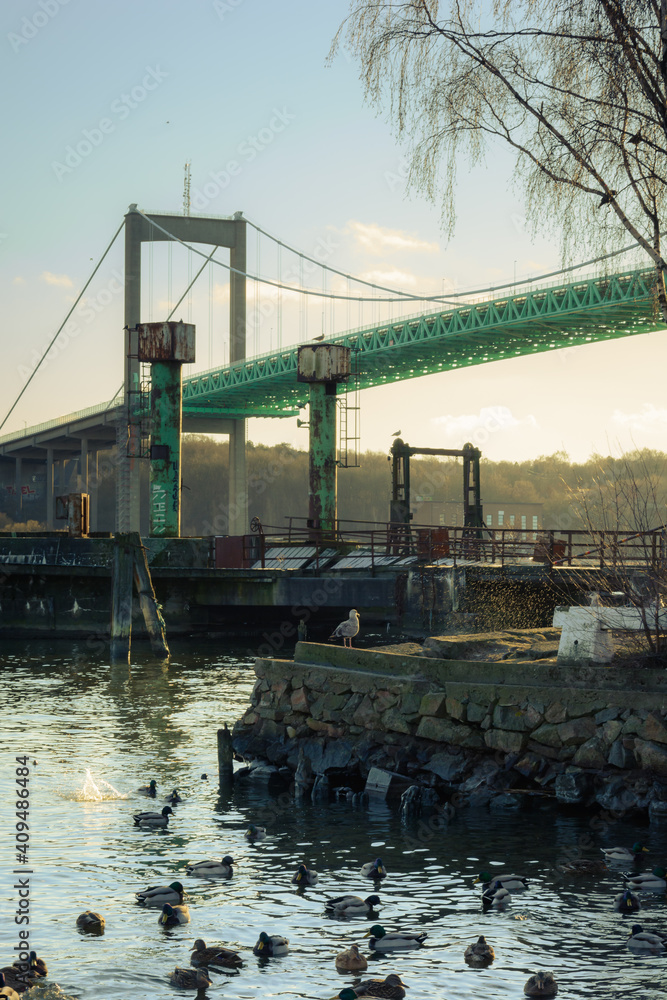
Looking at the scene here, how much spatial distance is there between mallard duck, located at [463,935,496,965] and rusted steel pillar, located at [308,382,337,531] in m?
31.6

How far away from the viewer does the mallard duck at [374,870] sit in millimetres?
9914

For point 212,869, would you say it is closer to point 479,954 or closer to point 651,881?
point 479,954

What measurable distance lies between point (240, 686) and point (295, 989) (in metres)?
15.5

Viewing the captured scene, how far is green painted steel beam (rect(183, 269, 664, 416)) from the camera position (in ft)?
183

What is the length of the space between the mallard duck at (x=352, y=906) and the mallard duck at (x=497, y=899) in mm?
870

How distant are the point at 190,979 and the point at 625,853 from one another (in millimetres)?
4339

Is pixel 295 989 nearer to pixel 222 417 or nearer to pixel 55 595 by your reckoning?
pixel 55 595

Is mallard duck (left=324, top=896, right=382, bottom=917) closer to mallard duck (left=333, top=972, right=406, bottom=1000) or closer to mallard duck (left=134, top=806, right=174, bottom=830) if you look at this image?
mallard duck (left=333, top=972, right=406, bottom=1000)

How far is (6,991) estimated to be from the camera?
7.16 m

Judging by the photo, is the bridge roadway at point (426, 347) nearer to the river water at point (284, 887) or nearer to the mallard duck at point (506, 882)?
the river water at point (284, 887)

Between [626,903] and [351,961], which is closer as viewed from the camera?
[351,961]

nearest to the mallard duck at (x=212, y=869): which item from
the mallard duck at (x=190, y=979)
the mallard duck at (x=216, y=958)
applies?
the mallard duck at (x=216, y=958)

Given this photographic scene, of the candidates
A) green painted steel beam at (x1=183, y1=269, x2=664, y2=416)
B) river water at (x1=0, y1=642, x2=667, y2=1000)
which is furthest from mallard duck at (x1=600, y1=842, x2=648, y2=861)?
green painted steel beam at (x1=183, y1=269, x2=664, y2=416)

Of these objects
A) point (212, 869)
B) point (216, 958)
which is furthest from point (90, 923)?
point (212, 869)
